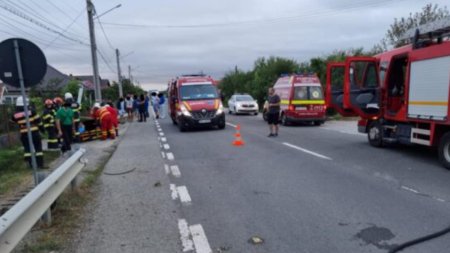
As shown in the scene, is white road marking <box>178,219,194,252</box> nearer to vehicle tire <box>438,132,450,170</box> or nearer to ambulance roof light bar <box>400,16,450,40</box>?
vehicle tire <box>438,132,450,170</box>

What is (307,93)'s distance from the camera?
21969 mm

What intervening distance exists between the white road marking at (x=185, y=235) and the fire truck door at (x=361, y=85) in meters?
8.10

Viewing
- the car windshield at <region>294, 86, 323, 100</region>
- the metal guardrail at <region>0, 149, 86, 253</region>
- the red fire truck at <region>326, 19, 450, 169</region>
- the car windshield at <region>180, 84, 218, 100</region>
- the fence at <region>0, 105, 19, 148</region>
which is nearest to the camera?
the metal guardrail at <region>0, 149, 86, 253</region>

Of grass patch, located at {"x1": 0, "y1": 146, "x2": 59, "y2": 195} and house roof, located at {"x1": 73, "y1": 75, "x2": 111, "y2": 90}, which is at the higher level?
house roof, located at {"x1": 73, "y1": 75, "x2": 111, "y2": 90}

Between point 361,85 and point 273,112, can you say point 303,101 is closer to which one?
point 273,112

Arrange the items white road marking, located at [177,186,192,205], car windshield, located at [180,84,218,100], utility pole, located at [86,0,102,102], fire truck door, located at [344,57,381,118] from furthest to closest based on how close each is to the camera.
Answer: utility pole, located at [86,0,102,102] < car windshield, located at [180,84,218,100] < fire truck door, located at [344,57,381,118] < white road marking, located at [177,186,192,205]

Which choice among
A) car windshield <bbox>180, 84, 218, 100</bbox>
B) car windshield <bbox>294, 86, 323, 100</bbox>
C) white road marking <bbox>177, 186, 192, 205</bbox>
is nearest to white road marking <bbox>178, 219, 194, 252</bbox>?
white road marking <bbox>177, 186, 192, 205</bbox>

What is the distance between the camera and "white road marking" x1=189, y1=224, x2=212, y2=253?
4.73 meters

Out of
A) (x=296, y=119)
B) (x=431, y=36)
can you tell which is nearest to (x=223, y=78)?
(x=296, y=119)

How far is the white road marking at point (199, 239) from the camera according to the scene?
4.73 metres

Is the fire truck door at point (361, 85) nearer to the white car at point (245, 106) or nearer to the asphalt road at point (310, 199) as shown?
the asphalt road at point (310, 199)

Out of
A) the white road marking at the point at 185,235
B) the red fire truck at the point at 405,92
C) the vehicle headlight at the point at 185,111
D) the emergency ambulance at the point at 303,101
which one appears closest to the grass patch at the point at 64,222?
the white road marking at the point at 185,235

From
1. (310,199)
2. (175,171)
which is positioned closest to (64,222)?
(310,199)

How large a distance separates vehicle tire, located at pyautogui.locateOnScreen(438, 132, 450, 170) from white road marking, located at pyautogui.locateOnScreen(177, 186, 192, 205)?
530 centimetres
